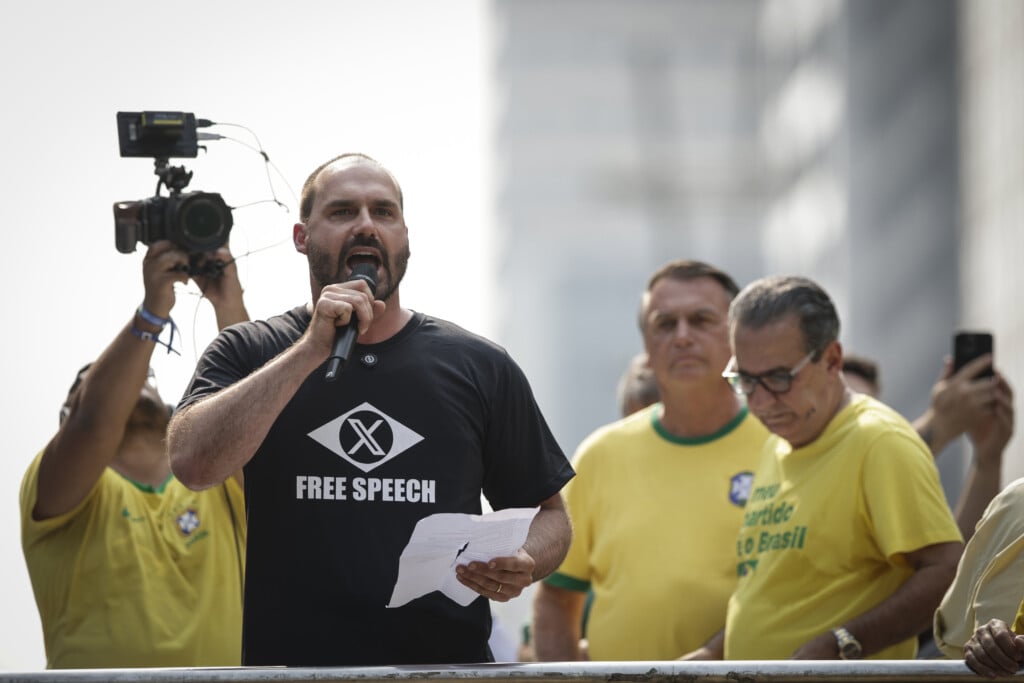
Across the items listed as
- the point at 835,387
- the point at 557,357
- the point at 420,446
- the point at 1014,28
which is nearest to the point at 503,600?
the point at 420,446

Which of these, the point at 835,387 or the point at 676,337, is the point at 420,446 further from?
the point at 676,337

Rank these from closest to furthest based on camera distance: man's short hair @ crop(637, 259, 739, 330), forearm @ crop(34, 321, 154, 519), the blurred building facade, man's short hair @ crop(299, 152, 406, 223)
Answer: man's short hair @ crop(299, 152, 406, 223)
forearm @ crop(34, 321, 154, 519)
man's short hair @ crop(637, 259, 739, 330)
the blurred building facade

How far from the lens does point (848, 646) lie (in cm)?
523

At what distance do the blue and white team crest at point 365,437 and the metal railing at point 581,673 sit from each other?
25.5 inches

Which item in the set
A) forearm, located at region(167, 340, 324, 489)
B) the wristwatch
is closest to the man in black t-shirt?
forearm, located at region(167, 340, 324, 489)

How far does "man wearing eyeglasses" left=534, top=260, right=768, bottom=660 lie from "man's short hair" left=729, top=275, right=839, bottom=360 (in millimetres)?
810

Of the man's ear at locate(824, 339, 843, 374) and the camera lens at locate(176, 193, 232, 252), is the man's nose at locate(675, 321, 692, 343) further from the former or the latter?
the camera lens at locate(176, 193, 232, 252)

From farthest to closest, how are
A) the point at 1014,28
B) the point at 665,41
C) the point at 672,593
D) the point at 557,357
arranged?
the point at 665,41 → the point at 557,357 → the point at 1014,28 → the point at 672,593

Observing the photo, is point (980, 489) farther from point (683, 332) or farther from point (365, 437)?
point (365, 437)

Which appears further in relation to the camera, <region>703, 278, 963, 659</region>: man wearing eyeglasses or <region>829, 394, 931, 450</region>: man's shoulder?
<region>829, 394, 931, 450</region>: man's shoulder

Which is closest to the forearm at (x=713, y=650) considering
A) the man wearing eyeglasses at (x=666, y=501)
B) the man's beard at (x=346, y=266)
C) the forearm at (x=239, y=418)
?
the man wearing eyeglasses at (x=666, y=501)

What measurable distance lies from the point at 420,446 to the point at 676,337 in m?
2.32

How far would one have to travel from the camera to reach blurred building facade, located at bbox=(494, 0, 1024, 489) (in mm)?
62531

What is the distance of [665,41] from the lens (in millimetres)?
131375
